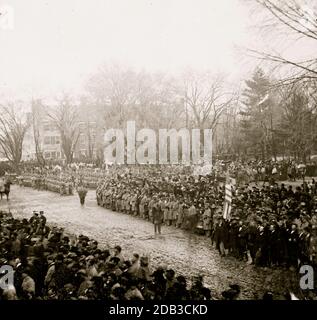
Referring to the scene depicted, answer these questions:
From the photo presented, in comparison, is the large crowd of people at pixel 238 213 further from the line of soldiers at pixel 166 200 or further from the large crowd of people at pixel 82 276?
the large crowd of people at pixel 82 276

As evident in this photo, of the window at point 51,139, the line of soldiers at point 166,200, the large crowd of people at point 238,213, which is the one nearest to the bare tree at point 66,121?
the window at point 51,139

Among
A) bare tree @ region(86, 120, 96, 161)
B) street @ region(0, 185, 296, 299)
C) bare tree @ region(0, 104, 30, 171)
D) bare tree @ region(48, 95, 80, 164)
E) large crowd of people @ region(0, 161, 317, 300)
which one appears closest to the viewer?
large crowd of people @ region(0, 161, 317, 300)

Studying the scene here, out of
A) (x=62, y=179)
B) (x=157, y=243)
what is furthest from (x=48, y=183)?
(x=157, y=243)

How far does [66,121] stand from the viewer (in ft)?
138

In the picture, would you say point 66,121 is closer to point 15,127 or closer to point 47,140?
point 15,127

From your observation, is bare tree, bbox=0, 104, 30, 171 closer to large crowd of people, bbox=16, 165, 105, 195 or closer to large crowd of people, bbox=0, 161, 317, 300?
large crowd of people, bbox=16, 165, 105, 195

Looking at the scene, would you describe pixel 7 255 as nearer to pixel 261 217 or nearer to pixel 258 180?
pixel 261 217

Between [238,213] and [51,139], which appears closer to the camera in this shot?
[238,213]

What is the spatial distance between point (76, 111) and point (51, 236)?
27.2m

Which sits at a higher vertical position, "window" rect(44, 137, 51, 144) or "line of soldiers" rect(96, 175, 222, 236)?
"window" rect(44, 137, 51, 144)

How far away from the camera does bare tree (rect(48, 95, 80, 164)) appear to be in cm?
3876

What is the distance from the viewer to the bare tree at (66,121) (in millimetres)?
38763

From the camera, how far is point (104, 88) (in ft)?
99.9

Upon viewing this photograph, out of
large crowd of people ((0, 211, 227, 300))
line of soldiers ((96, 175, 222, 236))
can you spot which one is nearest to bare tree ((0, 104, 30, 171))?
line of soldiers ((96, 175, 222, 236))
